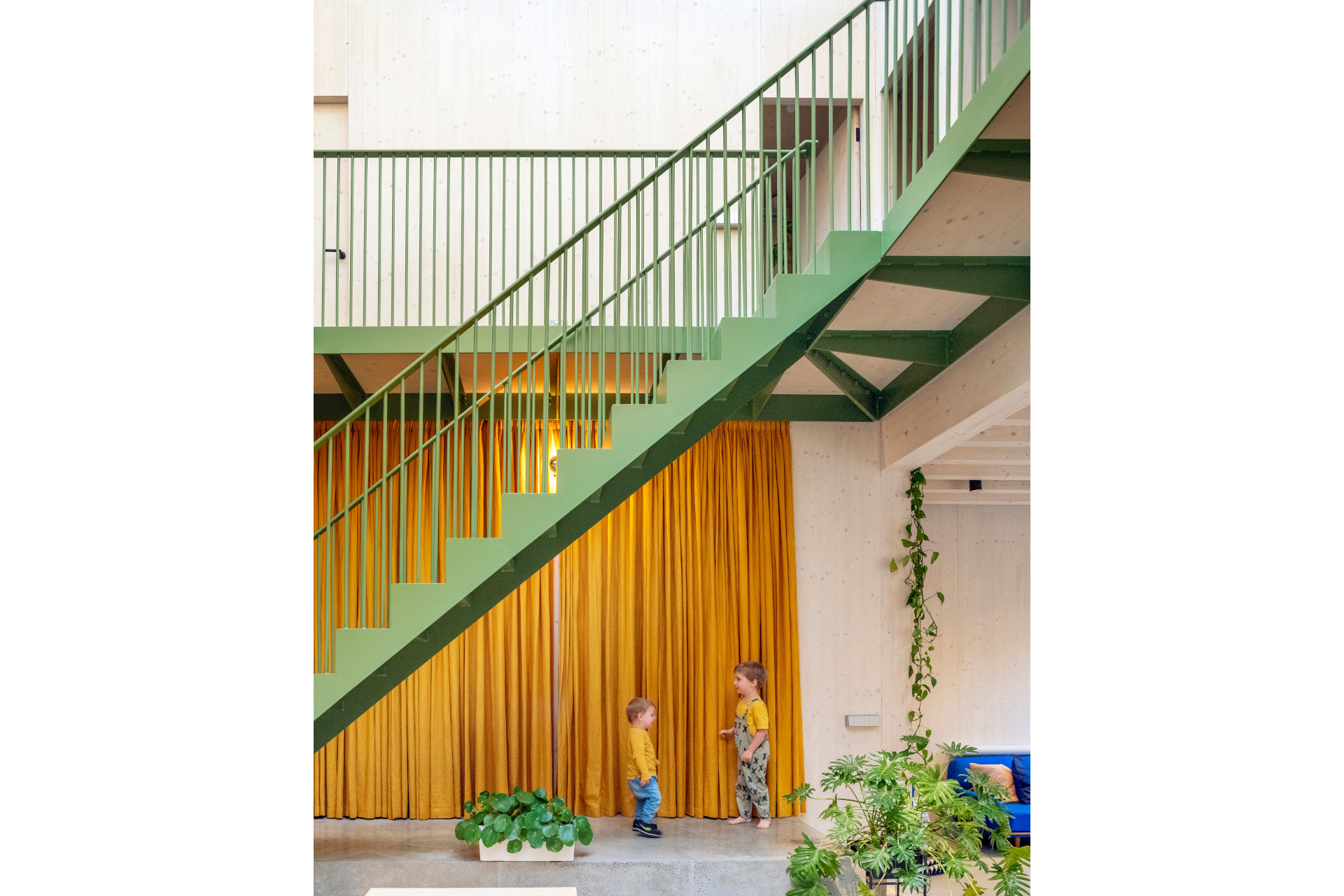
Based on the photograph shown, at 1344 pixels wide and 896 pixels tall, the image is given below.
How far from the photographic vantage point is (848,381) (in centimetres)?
599

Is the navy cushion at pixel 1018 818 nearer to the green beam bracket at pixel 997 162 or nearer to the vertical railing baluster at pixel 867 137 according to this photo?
the vertical railing baluster at pixel 867 137

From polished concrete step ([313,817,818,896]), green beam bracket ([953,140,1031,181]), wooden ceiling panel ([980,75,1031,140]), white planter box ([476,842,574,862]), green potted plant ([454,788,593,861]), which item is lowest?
polished concrete step ([313,817,818,896])

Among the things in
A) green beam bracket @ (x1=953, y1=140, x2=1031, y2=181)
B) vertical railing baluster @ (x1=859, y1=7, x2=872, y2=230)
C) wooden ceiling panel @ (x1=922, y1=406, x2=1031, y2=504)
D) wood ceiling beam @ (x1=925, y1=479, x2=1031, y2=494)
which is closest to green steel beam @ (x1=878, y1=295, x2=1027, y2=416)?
wooden ceiling panel @ (x1=922, y1=406, x2=1031, y2=504)

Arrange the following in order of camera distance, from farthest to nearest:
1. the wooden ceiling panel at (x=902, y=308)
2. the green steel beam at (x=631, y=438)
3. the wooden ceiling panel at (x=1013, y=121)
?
the wooden ceiling panel at (x=902, y=308) < the green steel beam at (x=631, y=438) < the wooden ceiling panel at (x=1013, y=121)

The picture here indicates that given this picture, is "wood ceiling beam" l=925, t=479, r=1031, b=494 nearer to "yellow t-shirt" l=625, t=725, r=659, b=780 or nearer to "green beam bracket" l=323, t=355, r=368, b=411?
"yellow t-shirt" l=625, t=725, r=659, b=780

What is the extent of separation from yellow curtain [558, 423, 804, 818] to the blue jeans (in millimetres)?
467

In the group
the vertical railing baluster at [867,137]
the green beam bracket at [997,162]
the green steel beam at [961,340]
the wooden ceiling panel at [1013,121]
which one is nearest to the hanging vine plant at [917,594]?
the green steel beam at [961,340]

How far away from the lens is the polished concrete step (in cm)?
496

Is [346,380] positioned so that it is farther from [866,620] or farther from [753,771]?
[866,620]

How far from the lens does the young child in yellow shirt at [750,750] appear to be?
5.87 metres

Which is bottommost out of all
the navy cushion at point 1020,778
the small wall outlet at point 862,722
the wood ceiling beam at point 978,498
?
the navy cushion at point 1020,778

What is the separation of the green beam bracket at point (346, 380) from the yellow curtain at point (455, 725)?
1.04 feet

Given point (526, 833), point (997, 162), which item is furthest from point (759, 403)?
point (997, 162)
